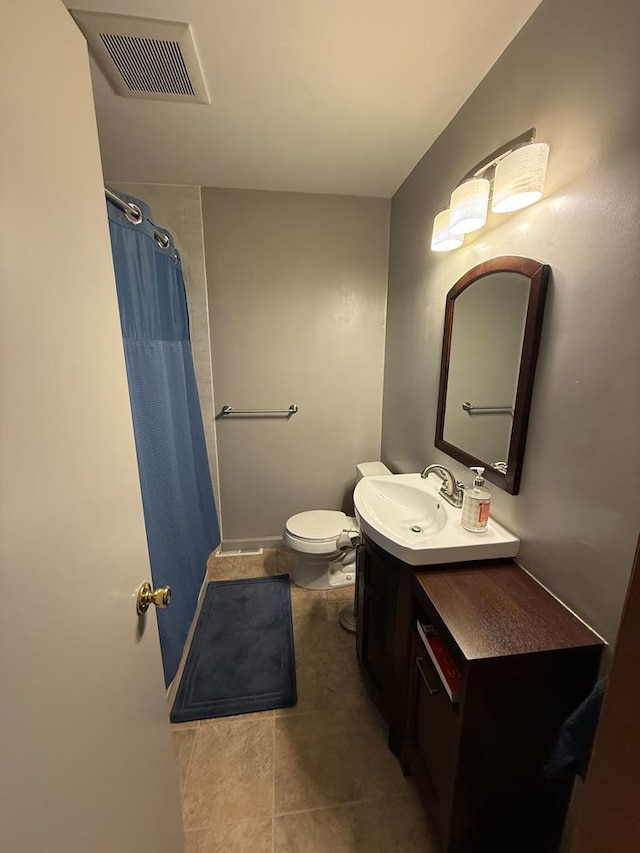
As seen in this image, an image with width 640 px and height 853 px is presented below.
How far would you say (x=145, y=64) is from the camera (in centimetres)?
116

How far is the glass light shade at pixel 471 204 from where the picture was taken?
43.6 inches

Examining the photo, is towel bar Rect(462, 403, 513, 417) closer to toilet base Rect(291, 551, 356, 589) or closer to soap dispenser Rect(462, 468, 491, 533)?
soap dispenser Rect(462, 468, 491, 533)

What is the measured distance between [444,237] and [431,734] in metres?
1.71

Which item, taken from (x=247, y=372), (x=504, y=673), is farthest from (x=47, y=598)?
(x=247, y=372)

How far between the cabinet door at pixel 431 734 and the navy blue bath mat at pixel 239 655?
1.89 feet

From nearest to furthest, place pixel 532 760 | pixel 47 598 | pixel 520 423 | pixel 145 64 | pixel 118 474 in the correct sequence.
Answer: pixel 47 598
pixel 118 474
pixel 532 760
pixel 520 423
pixel 145 64

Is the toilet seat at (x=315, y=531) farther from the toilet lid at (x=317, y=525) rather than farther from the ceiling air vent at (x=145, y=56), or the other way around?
the ceiling air vent at (x=145, y=56)

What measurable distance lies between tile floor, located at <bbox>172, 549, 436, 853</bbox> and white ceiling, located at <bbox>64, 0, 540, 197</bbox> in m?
2.42

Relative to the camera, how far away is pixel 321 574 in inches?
84.7

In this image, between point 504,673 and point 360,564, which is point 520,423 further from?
point 360,564

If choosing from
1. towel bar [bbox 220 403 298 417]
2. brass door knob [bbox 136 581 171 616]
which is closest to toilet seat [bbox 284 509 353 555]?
towel bar [bbox 220 403 298 417]

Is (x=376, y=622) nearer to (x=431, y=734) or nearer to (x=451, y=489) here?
(x=431, y=734)

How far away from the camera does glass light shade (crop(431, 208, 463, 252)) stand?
1.34 m

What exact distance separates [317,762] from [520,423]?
4.60 feet
